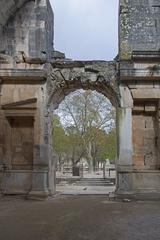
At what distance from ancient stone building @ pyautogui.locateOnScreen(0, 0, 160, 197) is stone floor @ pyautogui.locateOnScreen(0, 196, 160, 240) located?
2.06m

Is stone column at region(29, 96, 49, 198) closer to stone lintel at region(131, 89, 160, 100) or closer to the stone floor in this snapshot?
the stone floor

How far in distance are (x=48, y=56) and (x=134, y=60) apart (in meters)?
3.13

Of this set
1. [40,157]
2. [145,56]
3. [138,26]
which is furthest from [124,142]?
[138,26]

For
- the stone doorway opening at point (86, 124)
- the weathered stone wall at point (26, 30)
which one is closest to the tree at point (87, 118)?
the stone doorway opening at point (86, 124)

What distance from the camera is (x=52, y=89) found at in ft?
45.4

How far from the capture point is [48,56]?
47.4 ft

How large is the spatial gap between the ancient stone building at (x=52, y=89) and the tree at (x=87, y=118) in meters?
21.1

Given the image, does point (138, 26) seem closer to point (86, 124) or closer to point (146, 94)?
point (146, 94)

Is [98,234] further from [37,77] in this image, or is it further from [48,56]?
[48,56]

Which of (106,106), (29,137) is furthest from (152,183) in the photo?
(106,106)

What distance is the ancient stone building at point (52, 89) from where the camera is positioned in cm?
1339

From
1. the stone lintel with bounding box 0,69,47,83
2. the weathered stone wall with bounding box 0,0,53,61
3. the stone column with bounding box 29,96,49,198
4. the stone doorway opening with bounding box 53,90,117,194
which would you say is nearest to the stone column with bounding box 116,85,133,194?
the stone column with bounding box 29,96,49,198

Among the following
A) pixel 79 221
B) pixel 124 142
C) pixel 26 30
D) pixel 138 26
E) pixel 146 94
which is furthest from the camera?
pixel 26 30

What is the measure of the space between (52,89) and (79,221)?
6.53 meters
